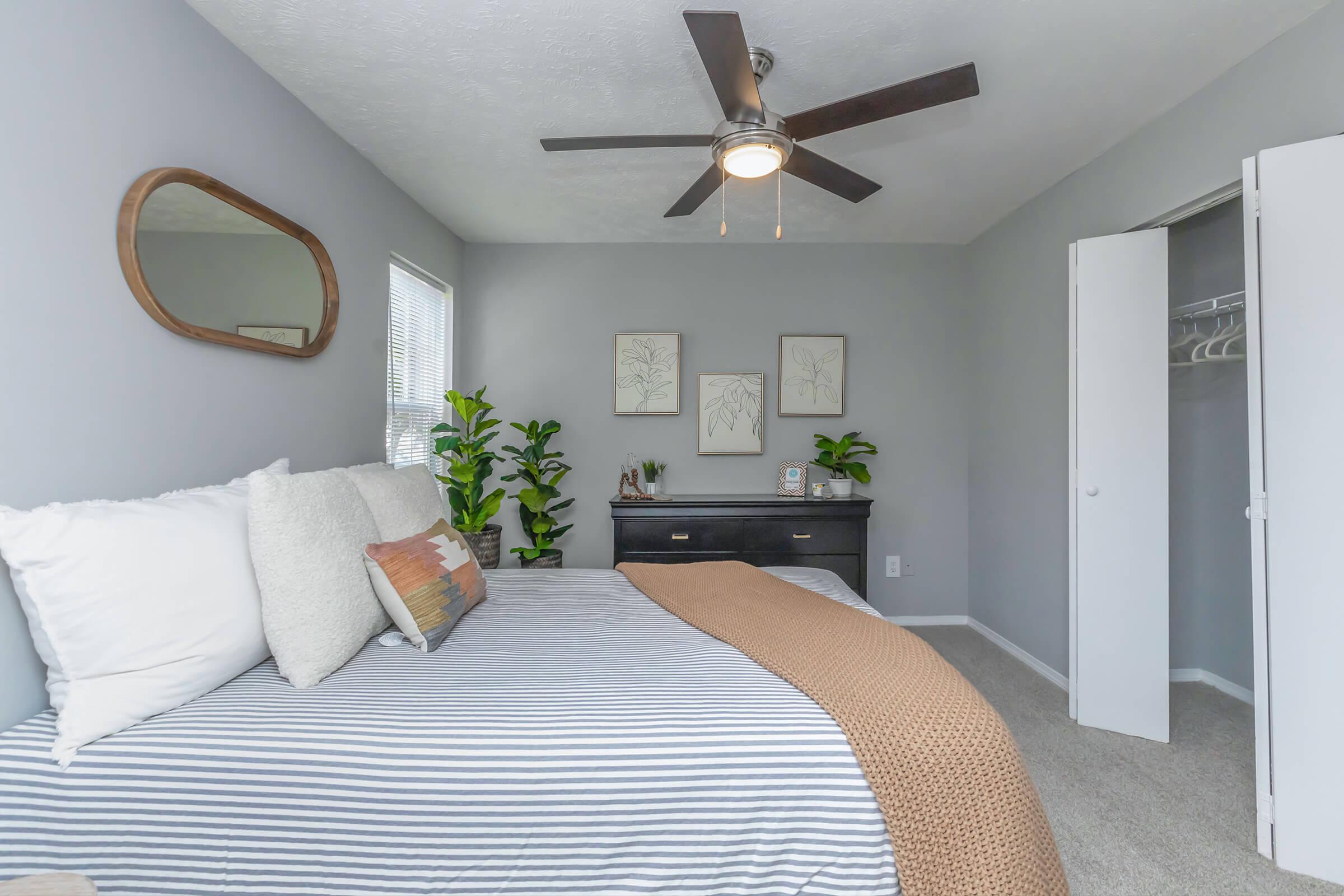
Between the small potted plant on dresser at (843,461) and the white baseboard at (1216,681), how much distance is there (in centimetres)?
185

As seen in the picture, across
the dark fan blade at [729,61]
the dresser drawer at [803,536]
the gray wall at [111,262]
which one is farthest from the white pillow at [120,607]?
the dresser drawer at [803,536]

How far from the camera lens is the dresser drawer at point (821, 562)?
3.53 meters

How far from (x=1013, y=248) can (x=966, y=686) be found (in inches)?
119

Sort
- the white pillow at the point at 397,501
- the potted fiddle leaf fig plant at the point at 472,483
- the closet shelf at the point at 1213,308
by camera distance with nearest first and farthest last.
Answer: the white pillow at the point at 397,501 → the closet shelf at the point at 1213,308 → the potted fiddle leaf fig plant at the point at 472,483

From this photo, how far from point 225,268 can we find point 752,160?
1.70 metres

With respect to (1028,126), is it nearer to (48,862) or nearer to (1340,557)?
(1340,557)

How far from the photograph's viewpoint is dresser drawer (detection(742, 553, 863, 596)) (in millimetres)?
3529

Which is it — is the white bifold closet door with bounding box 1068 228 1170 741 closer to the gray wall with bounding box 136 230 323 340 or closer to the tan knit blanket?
the tan knit blanket

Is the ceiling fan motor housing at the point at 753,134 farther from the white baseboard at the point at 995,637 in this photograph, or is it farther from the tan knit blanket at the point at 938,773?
the white baseboard at the point at 995,637

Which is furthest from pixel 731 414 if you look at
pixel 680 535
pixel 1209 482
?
pixel 1209 482

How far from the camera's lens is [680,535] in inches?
139

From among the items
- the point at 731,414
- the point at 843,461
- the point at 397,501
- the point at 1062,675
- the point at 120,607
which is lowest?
the point at 1062,675

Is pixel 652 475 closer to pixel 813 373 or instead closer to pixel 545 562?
pixel 545 562

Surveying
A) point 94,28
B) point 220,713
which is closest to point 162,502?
point 220,713
